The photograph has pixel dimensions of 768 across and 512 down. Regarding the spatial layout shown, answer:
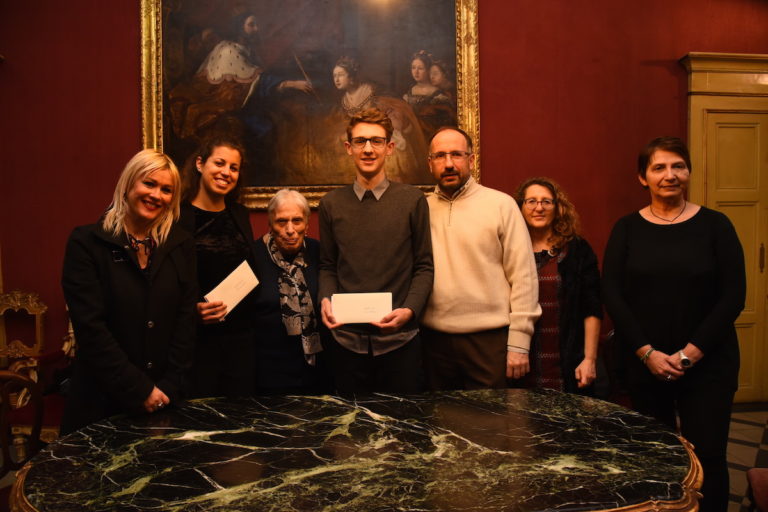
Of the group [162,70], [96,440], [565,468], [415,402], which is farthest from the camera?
[162,70]

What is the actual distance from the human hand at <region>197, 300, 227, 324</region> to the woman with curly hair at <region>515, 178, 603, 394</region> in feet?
4.61

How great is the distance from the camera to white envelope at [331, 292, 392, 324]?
2.24 m

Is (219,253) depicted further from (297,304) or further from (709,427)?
(709,427)

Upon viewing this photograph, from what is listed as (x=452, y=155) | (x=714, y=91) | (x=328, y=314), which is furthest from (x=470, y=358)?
(x=714, y=91)

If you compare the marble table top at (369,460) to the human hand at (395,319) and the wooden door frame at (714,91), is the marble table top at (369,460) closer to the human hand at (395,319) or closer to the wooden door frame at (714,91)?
the human hand at (395,319)

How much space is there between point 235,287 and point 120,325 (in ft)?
1.70

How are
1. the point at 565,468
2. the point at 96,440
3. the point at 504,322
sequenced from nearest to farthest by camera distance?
the point at 565,468 → the point at 96,440 → the point at 504,322

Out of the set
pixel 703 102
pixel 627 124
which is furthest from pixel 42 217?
pixel 703 102

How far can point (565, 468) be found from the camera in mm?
1371

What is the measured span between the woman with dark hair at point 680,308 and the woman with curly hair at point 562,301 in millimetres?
220

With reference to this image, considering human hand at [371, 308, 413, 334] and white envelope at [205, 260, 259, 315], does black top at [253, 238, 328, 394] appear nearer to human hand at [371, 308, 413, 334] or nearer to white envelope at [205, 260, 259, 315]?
white envelope at [205, 260, 259, 315]

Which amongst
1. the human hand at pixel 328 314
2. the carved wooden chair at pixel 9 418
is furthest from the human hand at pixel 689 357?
the carved wooden chair at pixel 9 418

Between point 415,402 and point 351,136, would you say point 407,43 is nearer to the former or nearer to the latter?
point 351,136

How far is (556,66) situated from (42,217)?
4.12 m
